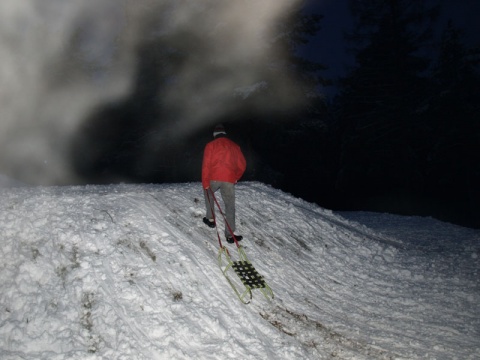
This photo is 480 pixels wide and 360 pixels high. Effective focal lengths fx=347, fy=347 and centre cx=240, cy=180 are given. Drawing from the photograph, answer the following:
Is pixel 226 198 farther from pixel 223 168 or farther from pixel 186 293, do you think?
pixel 186 293

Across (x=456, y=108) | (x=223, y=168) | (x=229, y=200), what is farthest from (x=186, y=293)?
(x=456, y=108)

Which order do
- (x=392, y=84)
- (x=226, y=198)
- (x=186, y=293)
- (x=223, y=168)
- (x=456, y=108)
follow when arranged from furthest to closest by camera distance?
(x=392, y=84), (x=456, y=108), (x=226, y=198), (x=223, y=168), (x=186, y=293)

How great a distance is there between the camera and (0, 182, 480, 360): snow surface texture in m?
4.62

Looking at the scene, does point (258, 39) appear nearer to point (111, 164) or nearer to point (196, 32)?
point (196, 32)

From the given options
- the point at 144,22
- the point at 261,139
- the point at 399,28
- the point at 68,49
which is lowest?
the point at 261,139

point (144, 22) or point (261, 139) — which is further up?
point (144, 22)

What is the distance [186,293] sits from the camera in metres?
5.48

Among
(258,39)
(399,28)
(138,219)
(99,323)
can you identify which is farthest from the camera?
(399,28)

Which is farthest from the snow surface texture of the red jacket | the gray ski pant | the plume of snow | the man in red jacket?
the plume of snow

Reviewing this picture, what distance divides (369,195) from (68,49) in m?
28.9

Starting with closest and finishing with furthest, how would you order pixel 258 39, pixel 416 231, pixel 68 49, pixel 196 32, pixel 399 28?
pixel 416 231, pixel 258 39, pixel 196 32, pixel 399 28, pixel 68 49

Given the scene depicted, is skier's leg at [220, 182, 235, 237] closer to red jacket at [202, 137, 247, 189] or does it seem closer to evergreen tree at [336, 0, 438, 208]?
red jacket at [202, 137, 247, 189]

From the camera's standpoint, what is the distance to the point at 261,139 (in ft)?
71.2

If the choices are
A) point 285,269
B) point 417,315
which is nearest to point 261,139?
point 285,269
